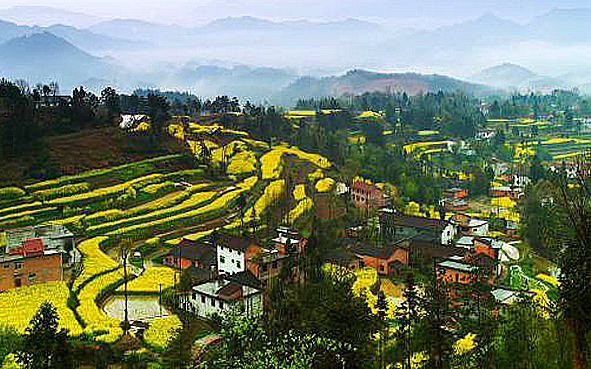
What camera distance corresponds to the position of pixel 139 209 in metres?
28.9

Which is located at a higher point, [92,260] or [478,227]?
[92,260]

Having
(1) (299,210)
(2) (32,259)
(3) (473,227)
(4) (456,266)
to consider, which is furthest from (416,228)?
(2) (32,259)

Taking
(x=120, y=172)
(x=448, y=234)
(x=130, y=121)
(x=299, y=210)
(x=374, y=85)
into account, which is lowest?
(x=448, y=234)

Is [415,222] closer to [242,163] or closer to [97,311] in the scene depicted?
[242,163]

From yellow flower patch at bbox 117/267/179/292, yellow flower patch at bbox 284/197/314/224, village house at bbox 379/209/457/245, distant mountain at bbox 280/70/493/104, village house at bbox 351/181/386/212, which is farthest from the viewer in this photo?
distant mountain at bbox 280/70/493/104

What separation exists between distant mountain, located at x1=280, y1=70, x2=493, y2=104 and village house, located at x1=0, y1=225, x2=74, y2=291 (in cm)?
14238

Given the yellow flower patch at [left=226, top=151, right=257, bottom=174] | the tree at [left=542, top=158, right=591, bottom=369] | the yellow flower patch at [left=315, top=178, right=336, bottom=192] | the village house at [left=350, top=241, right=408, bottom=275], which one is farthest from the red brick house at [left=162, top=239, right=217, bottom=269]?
the tree at [left=542, top=158, right=591, bottom=369]

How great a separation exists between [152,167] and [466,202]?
74.6 ft

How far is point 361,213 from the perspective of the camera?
32.5 m

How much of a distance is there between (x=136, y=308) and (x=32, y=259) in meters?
4.32

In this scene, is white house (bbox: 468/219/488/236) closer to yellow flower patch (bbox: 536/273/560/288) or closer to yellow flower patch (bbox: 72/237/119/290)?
yellow flower patch (bbox: 536/273/560/288)

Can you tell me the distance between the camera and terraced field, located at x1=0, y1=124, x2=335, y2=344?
18.9 m

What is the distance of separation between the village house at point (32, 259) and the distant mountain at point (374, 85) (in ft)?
467

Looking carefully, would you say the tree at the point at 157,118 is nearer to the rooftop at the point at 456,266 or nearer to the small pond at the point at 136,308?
the small pond at the point at 136,308
